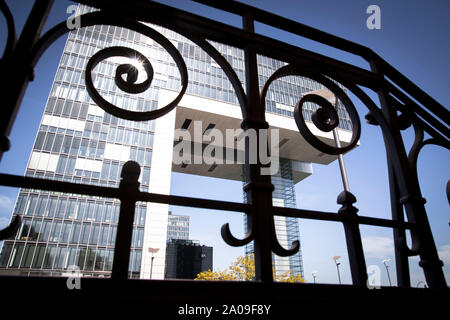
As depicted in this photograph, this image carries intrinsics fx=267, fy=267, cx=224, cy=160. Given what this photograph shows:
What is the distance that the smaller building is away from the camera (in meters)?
25.7

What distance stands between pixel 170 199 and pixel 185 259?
91.1 ft

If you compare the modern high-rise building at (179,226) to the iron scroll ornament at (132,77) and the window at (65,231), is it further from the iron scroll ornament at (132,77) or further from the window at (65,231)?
the iron scroll ornament at (132,77)

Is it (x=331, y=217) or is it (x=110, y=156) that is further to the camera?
(x=110, y=156)

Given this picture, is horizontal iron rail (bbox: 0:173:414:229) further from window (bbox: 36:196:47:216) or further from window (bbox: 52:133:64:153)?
window (bbox: 52:133:64:153)

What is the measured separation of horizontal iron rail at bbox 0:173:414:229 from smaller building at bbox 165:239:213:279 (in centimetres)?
2715

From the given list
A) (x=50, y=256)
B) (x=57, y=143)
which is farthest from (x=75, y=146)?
(x=50, y=256)

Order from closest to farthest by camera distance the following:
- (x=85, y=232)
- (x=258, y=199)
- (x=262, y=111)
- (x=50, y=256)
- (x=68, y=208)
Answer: (x=258, y=199) → (x=262, y=111) → (x=50, y=256) → (x=85, y=232) → (x=68, y=208)

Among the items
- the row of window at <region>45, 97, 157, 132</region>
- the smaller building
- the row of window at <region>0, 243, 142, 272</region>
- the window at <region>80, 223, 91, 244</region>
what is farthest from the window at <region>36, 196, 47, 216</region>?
the smaller building

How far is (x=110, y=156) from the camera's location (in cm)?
Answer: 1969

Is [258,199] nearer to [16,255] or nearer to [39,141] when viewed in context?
[16,255]

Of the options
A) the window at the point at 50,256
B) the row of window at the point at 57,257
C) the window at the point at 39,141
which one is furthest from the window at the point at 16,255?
the window at the point at 39,141

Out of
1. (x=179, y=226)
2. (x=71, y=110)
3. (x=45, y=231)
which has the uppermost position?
(x=179, y=226)

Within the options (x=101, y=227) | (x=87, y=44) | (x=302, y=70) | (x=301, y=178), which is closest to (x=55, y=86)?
(x=87, y=44)

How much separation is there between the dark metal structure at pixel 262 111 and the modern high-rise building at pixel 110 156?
16425 millimetres
